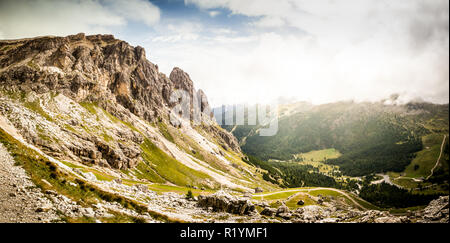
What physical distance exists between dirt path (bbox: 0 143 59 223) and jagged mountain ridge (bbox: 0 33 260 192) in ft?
160

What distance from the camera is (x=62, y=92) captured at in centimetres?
10712

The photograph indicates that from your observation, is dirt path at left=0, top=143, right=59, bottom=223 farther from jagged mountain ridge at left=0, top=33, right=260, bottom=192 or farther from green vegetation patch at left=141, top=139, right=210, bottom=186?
green vegetation patch at left=141, top=139, right=210, bottom=186

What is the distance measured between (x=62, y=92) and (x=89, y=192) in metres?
106

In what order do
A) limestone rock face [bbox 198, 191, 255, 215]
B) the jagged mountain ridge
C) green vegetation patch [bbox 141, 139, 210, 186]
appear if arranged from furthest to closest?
1. green vegetation patch [bbox 141, 139, 210, 186]
2. the jagged mountain ridge
3. limestone rock face [bbox 198, 191, 255, 215]

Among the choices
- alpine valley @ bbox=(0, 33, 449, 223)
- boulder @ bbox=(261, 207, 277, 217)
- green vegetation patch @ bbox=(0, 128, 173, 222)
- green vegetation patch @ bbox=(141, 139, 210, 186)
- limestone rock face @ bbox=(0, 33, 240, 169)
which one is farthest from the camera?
green vegetation patch @ bbox=(141, 139, 210, 186)

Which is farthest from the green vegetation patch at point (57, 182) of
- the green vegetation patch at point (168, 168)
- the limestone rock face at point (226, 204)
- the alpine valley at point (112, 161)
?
the green vegetation patch at point (168, 168)

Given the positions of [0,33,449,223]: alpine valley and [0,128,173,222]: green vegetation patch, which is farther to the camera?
[0,33,449,223]: alpine valley

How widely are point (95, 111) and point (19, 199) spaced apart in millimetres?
109246

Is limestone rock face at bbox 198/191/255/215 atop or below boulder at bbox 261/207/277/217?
atop

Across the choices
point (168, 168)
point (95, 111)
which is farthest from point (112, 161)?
point (95, 111)

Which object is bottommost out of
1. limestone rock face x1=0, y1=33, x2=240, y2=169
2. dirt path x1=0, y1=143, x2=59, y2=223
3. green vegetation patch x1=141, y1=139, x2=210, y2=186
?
green vegetation patch x1=141, y1=139, x2=210, y2=186

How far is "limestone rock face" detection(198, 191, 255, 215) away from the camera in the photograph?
48.8m

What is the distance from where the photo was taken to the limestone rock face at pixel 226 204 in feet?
160

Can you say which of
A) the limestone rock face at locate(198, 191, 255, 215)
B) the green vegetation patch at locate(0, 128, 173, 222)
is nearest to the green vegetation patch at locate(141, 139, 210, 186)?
the limestone rock face at locate(198, 191, 255, 215)
